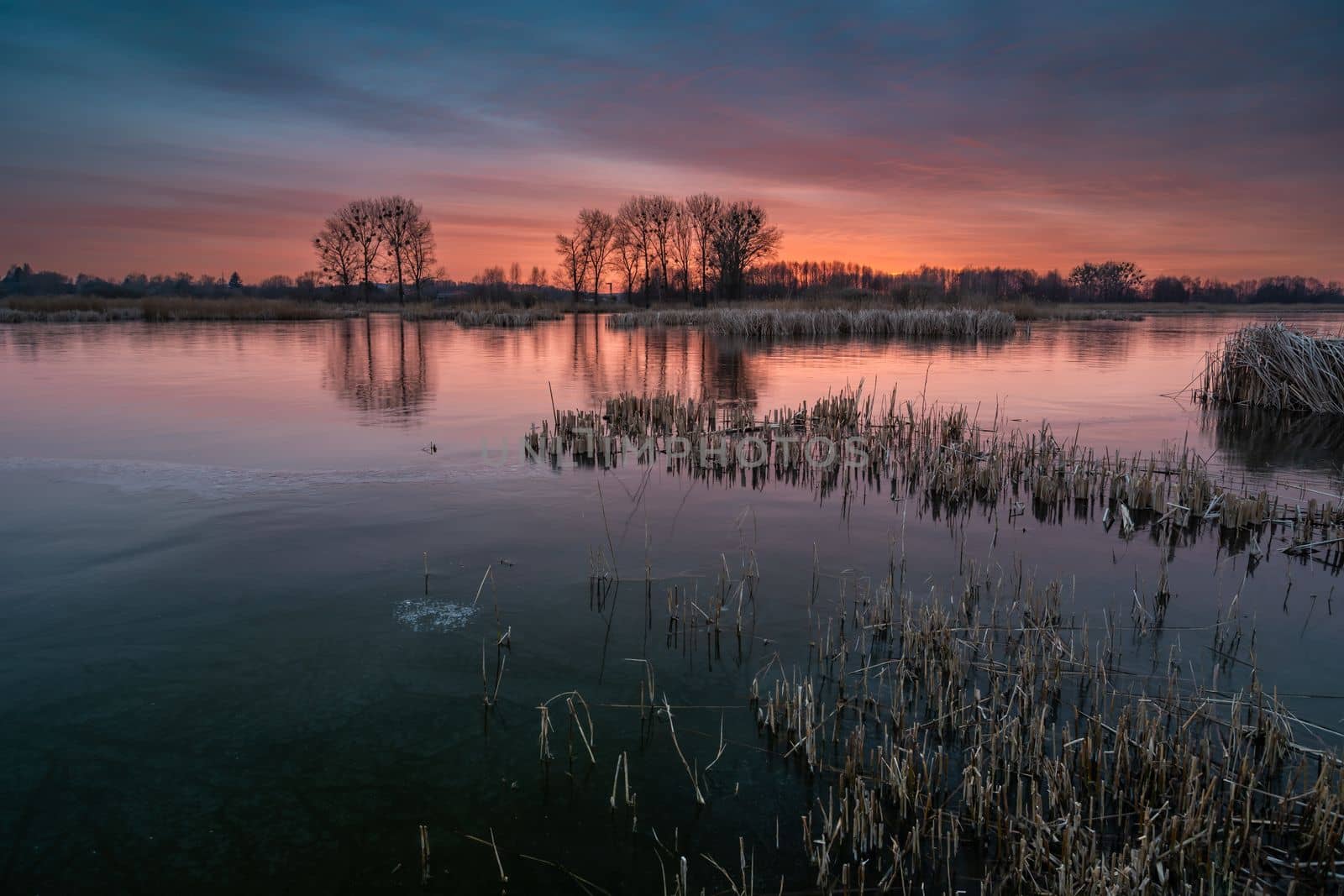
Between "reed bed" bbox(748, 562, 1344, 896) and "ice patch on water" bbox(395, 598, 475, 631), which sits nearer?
"reed bed" bbox(748, 562, 1344, 896)

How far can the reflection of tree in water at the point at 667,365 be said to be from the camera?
18781 mm

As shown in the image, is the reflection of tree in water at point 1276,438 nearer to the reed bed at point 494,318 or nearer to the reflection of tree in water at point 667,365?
the reflection of tree in water at point 667,365

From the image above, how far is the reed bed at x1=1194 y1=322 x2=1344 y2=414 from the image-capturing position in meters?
14.8

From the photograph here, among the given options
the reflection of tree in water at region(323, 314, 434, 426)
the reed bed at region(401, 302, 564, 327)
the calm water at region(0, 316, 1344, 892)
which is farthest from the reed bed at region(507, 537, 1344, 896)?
the reed bed at region(401, 302, 564, 327)

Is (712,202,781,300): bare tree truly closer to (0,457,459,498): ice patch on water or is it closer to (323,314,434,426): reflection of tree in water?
(323,314,434,426): reflection of tree in water

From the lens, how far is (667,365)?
81.8 ft

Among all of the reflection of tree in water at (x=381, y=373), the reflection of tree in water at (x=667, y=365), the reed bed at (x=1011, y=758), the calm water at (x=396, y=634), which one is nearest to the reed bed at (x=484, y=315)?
the reflection of tree in water at (x=381, y=373)

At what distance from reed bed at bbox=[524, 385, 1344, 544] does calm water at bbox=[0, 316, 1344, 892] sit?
55cm

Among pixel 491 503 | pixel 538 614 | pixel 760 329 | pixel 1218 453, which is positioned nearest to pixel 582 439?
pixel 491 503

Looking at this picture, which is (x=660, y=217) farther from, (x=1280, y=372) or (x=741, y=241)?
(x=1280, y=372)

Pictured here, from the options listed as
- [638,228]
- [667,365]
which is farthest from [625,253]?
[667,365]

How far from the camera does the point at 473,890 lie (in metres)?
3.09

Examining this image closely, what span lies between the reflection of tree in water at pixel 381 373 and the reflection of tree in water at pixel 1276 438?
43.5ft

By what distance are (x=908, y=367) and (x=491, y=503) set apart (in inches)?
712
